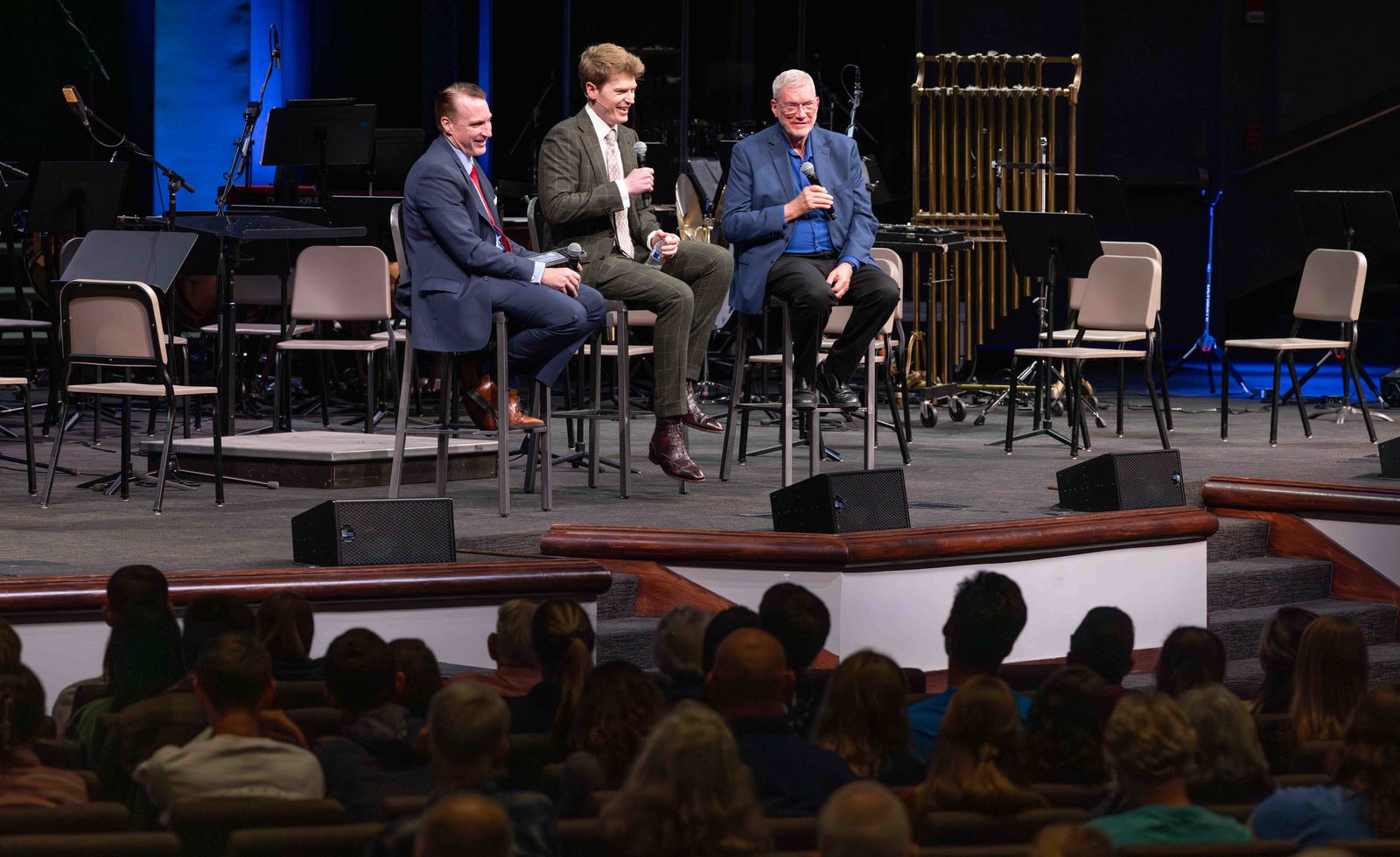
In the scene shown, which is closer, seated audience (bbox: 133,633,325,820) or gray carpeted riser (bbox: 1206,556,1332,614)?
seated audience (bbox: 133,633,325,820)

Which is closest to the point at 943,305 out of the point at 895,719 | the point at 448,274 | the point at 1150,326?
the point at 1150,326

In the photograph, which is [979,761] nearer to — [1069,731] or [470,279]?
[1069,731]

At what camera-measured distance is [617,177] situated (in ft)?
17.8

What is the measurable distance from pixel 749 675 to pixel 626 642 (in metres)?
1.54

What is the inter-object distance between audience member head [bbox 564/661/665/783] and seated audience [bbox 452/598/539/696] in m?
0.51

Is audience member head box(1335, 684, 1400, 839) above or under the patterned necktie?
under

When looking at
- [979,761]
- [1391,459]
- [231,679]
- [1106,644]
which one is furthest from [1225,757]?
[1391,459]

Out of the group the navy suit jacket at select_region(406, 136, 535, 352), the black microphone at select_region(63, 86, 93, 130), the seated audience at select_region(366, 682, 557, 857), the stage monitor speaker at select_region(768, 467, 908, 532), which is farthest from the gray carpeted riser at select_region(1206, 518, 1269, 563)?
the black microphone at select_region(63, 86, 93, 130)

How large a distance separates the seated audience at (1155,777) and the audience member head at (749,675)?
1.74ft

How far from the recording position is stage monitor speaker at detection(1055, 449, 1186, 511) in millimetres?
4977

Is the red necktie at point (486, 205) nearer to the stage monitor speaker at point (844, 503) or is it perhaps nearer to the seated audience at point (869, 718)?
the stage monitor speaker at point (844, 503)

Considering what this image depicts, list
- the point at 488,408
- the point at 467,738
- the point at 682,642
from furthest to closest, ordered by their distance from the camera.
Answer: the point at 488,408, the point at 682,642, the point at 467,738

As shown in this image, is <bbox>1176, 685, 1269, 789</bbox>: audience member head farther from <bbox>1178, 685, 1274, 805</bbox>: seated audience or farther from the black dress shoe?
the black dress shoe

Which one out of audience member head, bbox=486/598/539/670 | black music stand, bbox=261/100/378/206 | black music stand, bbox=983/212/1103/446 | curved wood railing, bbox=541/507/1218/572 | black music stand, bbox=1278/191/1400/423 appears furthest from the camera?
black music stand, bbox=1278/191/1400/423
